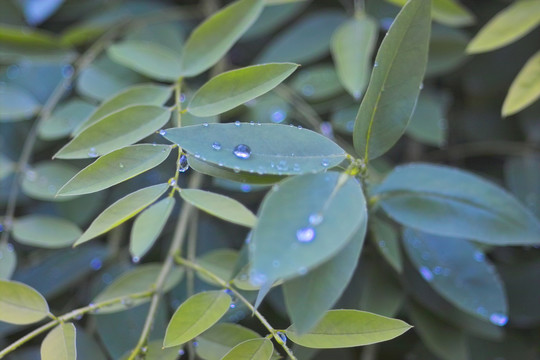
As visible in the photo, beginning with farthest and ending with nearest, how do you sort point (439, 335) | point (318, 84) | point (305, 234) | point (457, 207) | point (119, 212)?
point (318, 84) → point (439, 335) → point (457, 207) → point (119, 212) → point (305, 234)

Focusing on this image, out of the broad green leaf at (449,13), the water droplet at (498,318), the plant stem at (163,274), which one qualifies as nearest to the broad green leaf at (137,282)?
the plant stem at (163,274)

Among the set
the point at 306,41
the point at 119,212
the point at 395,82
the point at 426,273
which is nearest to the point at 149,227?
the point at 119,212

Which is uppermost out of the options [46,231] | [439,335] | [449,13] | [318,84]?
[449,13]

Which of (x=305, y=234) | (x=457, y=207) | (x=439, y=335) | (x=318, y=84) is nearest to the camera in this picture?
(x=305, y=234)

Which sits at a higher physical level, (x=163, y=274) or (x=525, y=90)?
(x=525, y=90)

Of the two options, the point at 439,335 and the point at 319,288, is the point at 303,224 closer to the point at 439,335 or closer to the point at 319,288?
the point at 319,288

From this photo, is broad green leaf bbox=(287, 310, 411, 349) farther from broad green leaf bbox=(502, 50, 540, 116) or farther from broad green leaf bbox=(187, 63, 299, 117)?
broad green leaf bbox=(502, 50, 540, 116)

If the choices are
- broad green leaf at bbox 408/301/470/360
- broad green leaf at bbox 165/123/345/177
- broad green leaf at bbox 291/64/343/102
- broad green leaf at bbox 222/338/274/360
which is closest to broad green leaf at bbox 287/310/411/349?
broad green leaf at bbox 222/338/274/360
